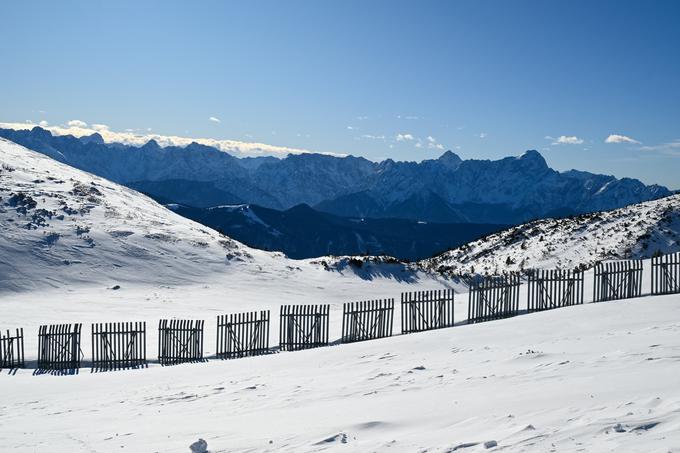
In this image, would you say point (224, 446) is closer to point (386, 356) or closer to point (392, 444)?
point (392, 444)

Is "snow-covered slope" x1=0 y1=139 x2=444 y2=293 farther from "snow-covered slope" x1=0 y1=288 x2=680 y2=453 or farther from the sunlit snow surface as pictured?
"snow-covered slope" x1=0 y1=288 x2=680 y2=453

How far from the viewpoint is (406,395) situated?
993cm

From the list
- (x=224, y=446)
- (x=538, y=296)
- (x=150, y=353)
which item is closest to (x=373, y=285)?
(x=538, y=296)

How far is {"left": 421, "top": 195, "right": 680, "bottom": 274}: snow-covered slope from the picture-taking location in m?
46.0

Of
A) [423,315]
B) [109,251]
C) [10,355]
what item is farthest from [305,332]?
[109,251]

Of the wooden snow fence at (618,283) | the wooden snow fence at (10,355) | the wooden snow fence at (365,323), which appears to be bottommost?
the wooden snow fence at (10,355)

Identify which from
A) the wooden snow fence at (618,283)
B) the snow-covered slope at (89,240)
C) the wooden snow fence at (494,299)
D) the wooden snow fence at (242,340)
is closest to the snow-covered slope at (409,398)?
the wooden snow fence at (242,340)

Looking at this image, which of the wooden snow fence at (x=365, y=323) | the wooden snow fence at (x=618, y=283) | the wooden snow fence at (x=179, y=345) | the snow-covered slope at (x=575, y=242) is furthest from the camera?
the snow-covered slope at (x=575, y=242)

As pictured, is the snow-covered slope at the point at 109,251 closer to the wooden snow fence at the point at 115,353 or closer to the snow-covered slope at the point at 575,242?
the snow-covered slope at the point at 575,242

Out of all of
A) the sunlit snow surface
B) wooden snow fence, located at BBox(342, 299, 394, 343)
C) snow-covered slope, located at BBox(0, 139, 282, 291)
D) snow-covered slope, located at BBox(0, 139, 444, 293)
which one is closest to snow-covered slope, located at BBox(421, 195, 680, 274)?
snow-covered slope, located at BBox(0, 139, 444, 293)

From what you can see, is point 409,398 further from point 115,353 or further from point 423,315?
point 115,353

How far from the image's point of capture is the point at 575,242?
1961 inches

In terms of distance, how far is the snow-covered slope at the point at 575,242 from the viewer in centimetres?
4603

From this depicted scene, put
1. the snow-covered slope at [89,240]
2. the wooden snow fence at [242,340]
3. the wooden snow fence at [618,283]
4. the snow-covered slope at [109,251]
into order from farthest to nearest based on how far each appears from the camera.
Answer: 1. the snow-covered slope at [89,240]
2. the snow-covered slope at [109,251]
3. the wooden snow fence at [618,283]
4. the wooden snow fence at [242,340]
